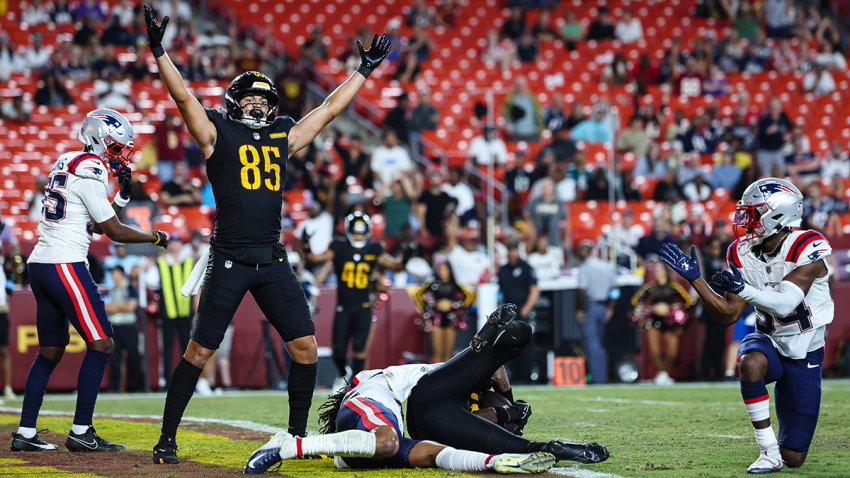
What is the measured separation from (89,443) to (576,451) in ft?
9.20

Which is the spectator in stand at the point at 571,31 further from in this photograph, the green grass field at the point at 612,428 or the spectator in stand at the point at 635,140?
the green grass field at the point at 612,428

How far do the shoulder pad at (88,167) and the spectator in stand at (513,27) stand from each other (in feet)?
51.8

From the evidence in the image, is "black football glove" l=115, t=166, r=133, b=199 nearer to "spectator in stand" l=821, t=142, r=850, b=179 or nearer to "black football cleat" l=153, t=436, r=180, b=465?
"black football cleat" l=153, t=436, r=180, b=465

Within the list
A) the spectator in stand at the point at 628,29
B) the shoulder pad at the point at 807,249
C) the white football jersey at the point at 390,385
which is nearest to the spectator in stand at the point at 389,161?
the spectator in stand at the point at 628,29

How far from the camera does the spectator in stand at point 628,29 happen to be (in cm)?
2255

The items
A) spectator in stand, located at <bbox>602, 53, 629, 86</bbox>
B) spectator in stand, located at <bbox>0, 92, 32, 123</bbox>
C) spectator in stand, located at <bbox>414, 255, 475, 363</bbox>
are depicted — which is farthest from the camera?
spectator in stand, located at <bbox>602, 53, 629, 86</bbox>

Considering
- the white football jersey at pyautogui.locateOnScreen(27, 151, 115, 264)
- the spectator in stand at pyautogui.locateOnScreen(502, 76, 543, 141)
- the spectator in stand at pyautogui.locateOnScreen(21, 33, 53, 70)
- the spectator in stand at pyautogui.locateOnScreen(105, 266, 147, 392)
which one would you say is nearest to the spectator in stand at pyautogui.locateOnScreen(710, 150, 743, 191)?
the spectator in stand at pyautogui.locateOnScreen(502, 76, 543, 141)

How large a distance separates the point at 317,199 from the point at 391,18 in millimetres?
6891

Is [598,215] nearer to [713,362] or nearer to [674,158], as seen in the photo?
[674,158]

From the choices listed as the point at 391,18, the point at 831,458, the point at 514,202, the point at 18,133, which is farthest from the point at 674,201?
the point at 831,458

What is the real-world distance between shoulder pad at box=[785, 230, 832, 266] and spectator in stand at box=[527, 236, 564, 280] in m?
8.97

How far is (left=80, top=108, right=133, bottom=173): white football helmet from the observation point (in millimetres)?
7129

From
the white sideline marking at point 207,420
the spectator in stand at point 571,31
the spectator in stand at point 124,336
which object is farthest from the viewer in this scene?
the spectator in stand at point 571,31

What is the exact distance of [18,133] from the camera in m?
18.0
